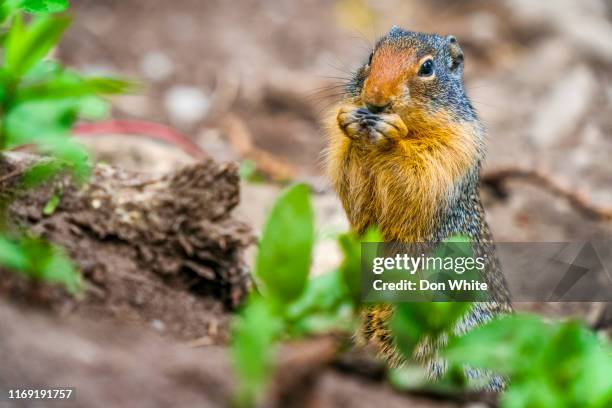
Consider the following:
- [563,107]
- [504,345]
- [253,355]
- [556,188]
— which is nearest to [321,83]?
[563,107]

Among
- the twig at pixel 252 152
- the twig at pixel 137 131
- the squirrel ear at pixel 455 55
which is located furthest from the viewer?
the twig at pixel 252 152

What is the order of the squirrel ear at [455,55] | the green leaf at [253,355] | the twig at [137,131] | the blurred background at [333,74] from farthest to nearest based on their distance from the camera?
the blurred background at [333,74] → the twig at [137,131] → the squirrel ear at [455,55] → the green leaf at [253,355]

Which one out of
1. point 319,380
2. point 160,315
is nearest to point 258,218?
point 160,315

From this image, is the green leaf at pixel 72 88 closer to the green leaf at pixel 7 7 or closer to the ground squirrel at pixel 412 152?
the green leaf at pixel 7 7

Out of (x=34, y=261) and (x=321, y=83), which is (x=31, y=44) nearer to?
(x=34, y=261)

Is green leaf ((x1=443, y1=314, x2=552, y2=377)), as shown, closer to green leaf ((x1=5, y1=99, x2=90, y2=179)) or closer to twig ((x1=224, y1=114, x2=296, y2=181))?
green leaf ((x1=5, y1=99, x2=90, y2=179))

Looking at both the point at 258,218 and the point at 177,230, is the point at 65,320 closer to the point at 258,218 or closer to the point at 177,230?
the point at 177,230

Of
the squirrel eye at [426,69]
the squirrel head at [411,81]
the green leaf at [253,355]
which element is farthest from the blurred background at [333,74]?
the green leaf at [253,355]
